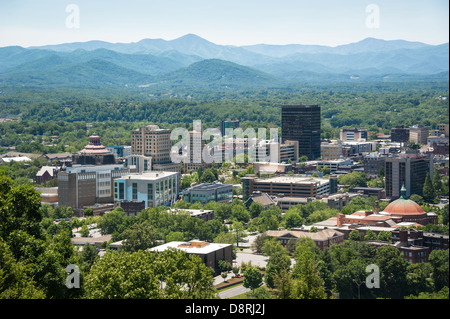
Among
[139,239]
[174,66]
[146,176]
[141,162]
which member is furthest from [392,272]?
[174,66]

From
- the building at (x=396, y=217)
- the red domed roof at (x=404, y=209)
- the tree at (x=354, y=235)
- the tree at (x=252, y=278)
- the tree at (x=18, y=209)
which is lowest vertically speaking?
the tree at (x=252, y=278)

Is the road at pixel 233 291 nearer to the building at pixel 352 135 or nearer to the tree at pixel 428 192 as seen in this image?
the tree at pixel 428 192

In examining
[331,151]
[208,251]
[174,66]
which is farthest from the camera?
[174,66]

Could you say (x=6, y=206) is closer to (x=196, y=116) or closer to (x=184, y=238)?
(x=184, y=238)

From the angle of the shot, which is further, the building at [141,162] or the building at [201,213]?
the building at [141,162]

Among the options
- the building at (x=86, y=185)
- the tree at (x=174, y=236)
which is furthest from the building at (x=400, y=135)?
the tree at (x=174, y=236)

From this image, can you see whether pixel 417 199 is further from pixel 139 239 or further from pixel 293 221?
pixel 139 239
